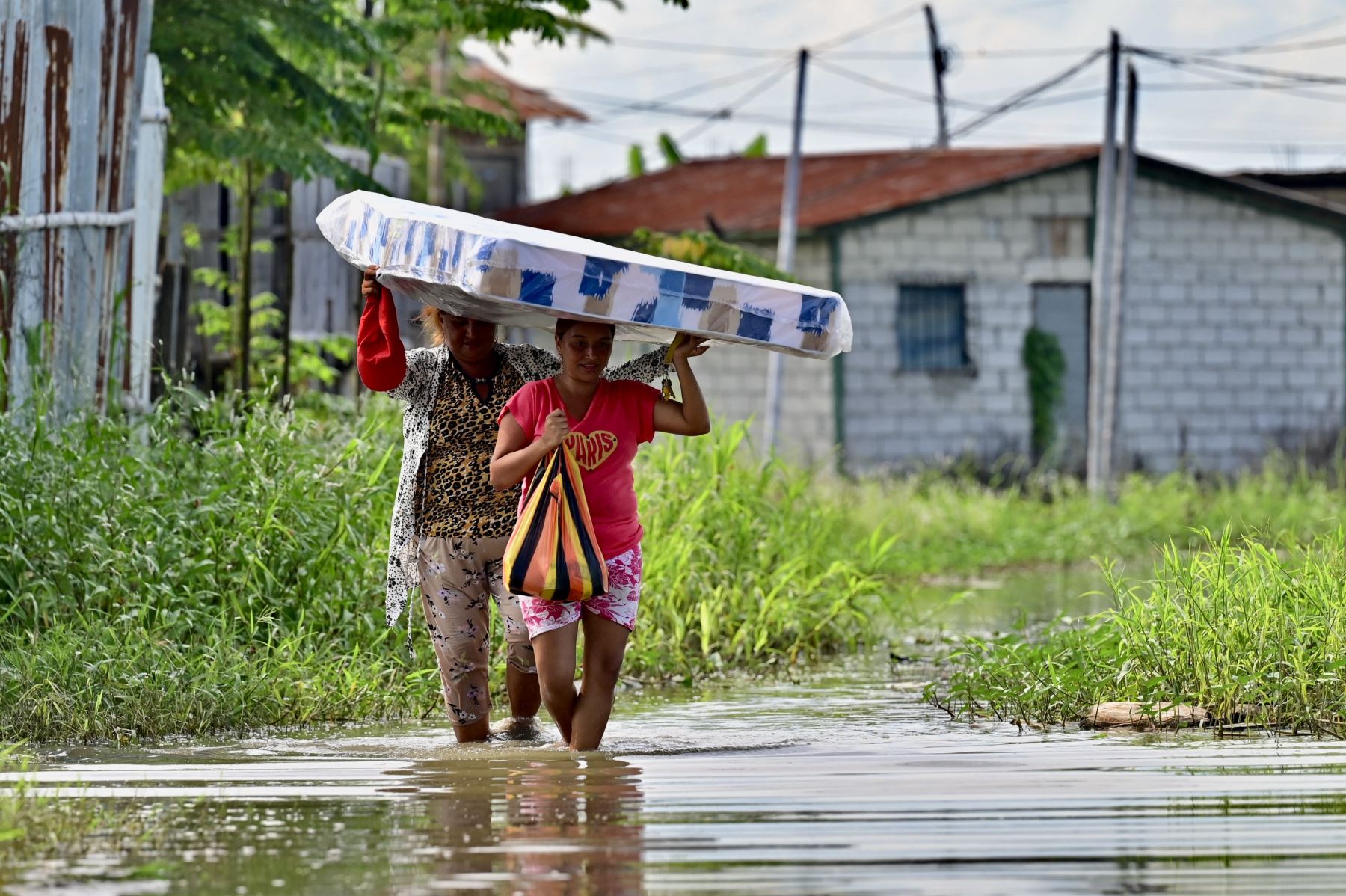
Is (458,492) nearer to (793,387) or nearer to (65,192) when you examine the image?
(65,192)

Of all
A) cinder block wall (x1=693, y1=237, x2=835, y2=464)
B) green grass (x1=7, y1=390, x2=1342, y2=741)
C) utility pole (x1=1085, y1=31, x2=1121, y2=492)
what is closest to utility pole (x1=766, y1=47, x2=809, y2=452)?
cinder block wall (x1=693, y1=237, x2=835, y2=464)

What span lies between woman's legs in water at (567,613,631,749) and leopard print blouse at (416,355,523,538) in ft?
1.75

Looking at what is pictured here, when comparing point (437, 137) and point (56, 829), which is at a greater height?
point (437, 137)

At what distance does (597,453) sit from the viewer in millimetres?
6543

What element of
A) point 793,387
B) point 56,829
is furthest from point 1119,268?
point 56,829

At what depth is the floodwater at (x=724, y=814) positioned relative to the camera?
14.9 ft

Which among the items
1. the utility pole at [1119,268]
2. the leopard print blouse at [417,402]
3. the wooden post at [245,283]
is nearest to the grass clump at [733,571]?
the leopard print blouse at [417,402]

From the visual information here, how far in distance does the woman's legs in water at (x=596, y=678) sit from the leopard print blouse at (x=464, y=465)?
0.53m

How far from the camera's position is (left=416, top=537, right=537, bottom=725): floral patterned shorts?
6.96m

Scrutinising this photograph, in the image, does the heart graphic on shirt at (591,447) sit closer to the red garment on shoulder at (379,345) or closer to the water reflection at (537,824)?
the red garment on shoulder at (379,345)

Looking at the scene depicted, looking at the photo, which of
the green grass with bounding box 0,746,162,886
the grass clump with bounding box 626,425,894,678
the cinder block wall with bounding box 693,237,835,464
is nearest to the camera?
the green grass with bounding box 0,746,162,886

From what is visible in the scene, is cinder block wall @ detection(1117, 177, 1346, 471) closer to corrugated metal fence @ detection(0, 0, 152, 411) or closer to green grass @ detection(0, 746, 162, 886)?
corrugated metal fence @ detection(0, 0, 152, 411)

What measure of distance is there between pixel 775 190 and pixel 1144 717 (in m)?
19.5

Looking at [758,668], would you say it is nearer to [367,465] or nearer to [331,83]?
[367,465]
